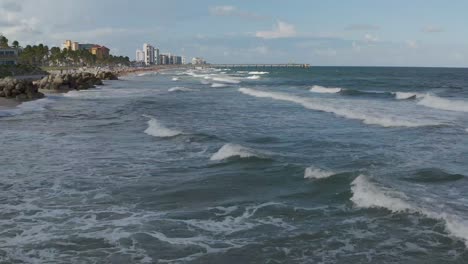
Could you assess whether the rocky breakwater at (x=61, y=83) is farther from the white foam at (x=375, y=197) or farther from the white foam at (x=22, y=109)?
the white foam at (x=375, y=197)

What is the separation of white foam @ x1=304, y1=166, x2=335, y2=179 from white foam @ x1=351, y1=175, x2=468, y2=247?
87cm

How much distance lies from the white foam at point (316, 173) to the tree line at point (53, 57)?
99.2 meters

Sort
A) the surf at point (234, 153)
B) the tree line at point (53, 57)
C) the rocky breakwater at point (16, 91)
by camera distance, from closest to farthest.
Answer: the surf at point (234, 153) → the rocky breakwater at point (16, 91) → the tree line at point (53, 57)

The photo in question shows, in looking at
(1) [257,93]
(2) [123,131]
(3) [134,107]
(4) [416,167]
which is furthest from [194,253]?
(1) [257,93]

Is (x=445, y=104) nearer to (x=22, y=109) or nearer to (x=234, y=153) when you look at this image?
Answer: (x=234, y=153)

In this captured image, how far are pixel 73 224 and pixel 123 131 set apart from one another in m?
12.3

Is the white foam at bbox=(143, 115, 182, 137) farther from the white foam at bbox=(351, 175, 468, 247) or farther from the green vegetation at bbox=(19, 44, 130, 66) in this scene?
the green vegetation at bbox=(19, 44, 130, 66)

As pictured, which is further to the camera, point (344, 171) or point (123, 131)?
point (123, 131)

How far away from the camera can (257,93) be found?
4844 centimetres

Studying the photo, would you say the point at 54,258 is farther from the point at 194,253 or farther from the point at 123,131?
the point at 123,131

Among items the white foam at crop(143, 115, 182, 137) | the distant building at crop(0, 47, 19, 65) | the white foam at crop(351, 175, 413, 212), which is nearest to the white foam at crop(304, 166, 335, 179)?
the white foam at crop(351, 175, 413, 212)

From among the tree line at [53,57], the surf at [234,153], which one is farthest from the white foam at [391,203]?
the tree line at [53,57]

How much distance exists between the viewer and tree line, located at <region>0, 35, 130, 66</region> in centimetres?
10503

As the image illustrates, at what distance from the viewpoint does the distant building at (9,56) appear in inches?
3755
